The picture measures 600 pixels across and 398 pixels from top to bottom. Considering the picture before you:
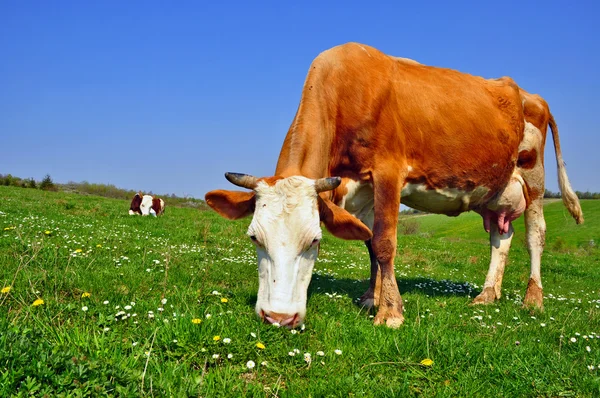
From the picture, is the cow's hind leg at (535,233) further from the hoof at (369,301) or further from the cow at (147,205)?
the cow at (147,205)

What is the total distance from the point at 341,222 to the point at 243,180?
1.32 m

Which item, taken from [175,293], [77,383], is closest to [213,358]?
[77,383]

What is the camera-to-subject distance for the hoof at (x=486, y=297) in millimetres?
8703

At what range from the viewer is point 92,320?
4.56 meters

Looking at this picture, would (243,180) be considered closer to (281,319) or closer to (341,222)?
(341,222)

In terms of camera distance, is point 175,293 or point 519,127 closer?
point 175,293

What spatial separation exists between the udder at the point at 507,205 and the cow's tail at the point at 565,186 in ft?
5.01

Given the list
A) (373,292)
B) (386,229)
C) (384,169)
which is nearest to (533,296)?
(373,292)

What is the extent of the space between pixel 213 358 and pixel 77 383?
1244mm

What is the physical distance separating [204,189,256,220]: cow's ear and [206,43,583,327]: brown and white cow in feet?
0.05

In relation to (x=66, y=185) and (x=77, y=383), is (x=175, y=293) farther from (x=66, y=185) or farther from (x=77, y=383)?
(x=66, y=185)

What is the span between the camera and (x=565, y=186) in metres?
10.8

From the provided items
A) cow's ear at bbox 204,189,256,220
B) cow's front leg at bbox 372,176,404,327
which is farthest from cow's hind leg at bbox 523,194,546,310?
cow's ear at bbox 204,189,256,220

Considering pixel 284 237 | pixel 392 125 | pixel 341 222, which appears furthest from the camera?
pixel 392 125
